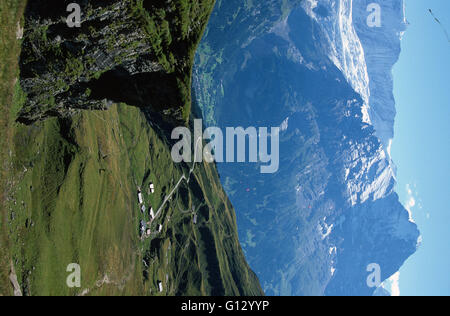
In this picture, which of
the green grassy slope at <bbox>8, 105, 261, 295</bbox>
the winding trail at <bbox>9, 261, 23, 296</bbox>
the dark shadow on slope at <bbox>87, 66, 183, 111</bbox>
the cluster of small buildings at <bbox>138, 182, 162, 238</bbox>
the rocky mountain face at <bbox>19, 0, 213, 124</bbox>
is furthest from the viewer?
the cluster of small buildings at <bbox>138, 182, 162, 238</bbox>

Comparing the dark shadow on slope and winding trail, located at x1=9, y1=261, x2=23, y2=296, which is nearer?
winding trail, located at x1=9, y1=261, x2=23, y2=296

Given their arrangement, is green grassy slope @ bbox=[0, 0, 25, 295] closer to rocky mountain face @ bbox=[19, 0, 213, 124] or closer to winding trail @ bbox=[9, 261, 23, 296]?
winding trail @ bbox=[9, 261, 23, 296]

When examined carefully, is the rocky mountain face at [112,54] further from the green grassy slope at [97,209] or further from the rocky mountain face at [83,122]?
the green grassy slope at [97,209]

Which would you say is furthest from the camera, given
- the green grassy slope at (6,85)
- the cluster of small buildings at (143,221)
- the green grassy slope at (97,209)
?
the cluster of small buildings at (143,221)

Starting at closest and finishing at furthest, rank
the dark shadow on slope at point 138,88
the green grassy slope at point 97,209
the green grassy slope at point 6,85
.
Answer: the green grassy slope at point 6,85
the dark shadow on slope at point 138,88
the green grassy slope at point 97,209

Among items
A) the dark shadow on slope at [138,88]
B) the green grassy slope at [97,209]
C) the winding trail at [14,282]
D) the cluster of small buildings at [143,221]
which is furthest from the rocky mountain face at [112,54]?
the cluster of small buildings at [143,221]

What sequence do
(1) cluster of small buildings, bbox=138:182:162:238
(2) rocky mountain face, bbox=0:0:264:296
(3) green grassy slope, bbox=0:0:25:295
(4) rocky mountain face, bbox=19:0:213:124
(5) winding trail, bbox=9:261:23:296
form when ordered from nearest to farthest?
(3) green grassy slope, bbox=0:0:25:295 < (4) rocky mountain face, bbox=19:0:213:124 < (2) rocky mountain face, bbox=0:0:264:296 < (5) winding trail, bbox=9:261:23:296 < (1) cluster of small buildings, bbox=138:182:162:238

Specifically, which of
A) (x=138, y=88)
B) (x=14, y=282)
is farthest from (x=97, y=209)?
Result: (x=138, y=88)

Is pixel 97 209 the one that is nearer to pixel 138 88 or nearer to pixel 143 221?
A: pixel 143 221

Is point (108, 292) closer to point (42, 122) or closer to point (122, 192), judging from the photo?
point (122, 192)

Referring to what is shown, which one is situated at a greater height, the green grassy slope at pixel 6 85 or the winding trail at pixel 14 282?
the green grassy slope at pixel 6 85

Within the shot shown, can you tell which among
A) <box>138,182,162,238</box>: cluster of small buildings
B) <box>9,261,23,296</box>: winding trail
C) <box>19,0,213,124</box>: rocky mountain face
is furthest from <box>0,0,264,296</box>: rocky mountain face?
<box>138,182,162,238</box>: cluster of small buildings
